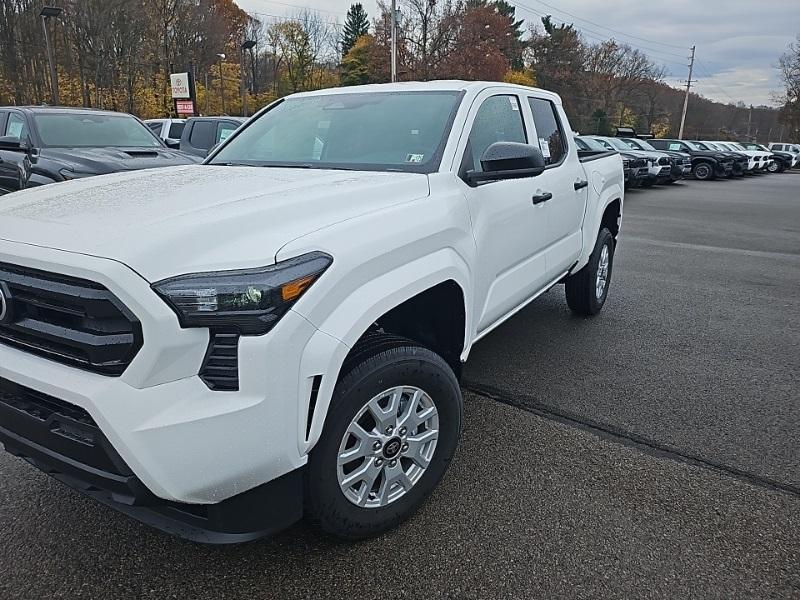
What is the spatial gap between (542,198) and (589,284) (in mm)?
1782

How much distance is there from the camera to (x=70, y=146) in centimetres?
775

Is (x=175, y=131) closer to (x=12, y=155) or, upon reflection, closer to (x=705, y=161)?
(x=12, y=155)

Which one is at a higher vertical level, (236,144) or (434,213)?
(236,144)

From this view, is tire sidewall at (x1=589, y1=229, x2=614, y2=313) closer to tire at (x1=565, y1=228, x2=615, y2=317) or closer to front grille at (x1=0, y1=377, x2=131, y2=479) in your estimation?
tire at (x1=565, y1=228, x2=615, y2=317)

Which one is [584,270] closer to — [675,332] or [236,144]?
[675,332]

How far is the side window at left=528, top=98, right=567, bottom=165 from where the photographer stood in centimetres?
406

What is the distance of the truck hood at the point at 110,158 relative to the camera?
6848mm

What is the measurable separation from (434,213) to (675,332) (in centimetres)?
Answer: 338

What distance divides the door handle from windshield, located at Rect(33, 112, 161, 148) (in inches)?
252

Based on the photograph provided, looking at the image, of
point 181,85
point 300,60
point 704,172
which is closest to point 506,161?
point 704,172

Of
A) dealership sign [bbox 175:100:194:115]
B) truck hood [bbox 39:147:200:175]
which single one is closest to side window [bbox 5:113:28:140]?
truck hood [bbox 39:147:200:175]

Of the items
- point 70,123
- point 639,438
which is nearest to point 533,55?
point 70,123

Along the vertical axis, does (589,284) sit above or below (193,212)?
below

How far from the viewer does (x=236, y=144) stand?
372cm
